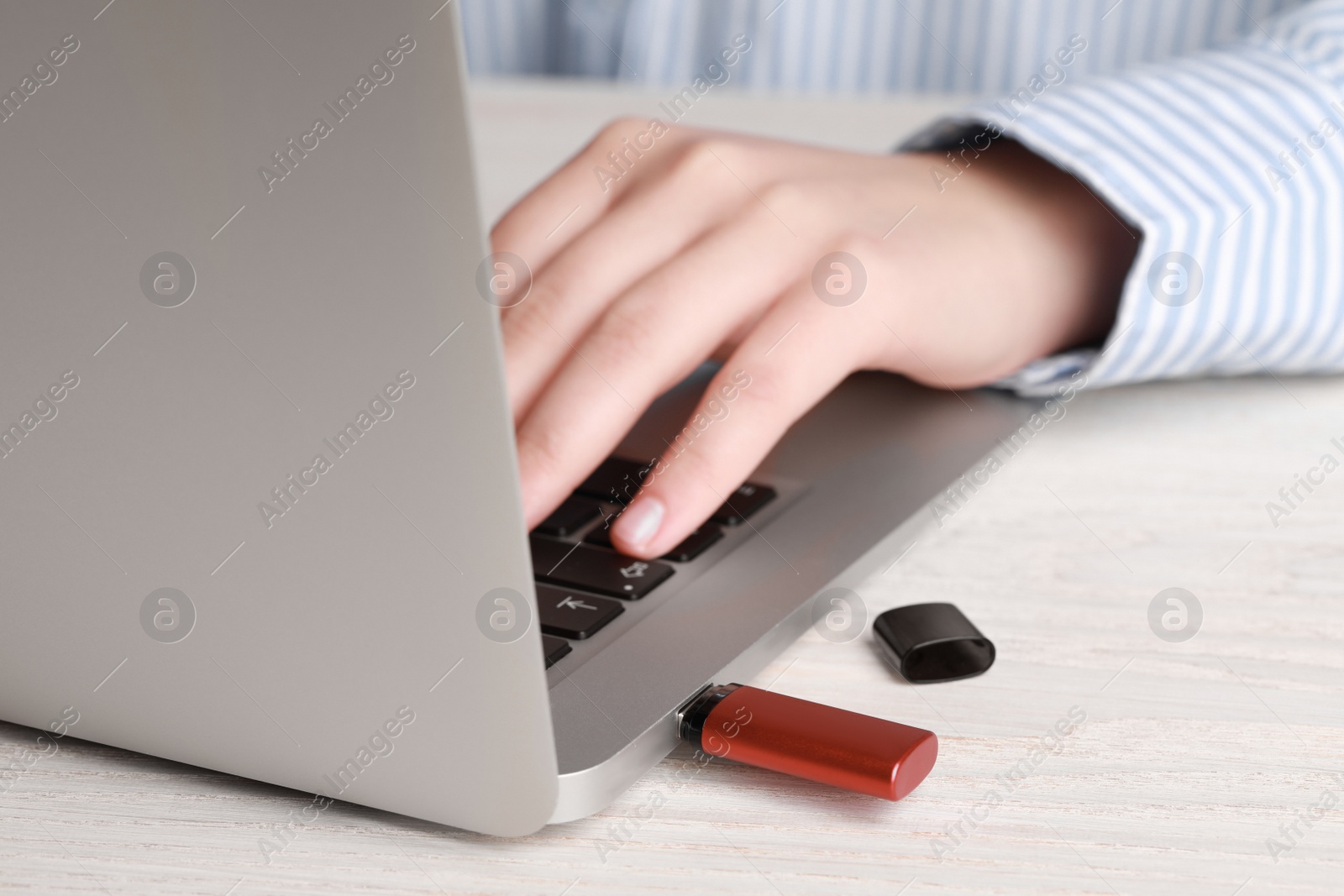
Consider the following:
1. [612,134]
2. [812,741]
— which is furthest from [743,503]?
[612,134]

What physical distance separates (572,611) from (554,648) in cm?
3

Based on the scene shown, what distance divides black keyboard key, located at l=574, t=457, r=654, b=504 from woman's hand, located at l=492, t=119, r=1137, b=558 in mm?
20

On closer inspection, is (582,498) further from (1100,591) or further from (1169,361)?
(1169,361)

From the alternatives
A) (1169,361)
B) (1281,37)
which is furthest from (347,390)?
(1281,37)

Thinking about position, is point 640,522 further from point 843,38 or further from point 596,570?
point 843,38

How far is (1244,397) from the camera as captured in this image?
64 centimetres

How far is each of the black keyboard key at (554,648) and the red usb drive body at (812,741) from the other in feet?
0.15

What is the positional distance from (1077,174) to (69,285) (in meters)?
0.54

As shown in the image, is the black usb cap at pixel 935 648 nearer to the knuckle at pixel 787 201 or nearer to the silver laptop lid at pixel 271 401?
the silver laptop lid at pixel 271 401

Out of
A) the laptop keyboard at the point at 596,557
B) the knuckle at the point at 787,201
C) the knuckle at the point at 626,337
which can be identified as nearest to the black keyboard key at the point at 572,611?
the laptop keyboard at the point at 596,557

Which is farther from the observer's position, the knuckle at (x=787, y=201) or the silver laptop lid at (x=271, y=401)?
the knuckle at (x=787, y=201)

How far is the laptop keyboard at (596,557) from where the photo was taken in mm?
379

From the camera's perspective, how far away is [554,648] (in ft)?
1.18

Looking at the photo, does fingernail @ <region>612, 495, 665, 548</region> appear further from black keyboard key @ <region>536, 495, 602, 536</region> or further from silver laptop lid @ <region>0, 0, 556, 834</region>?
silver laptop lid @ <region>0, 0, 556, 834</region>
